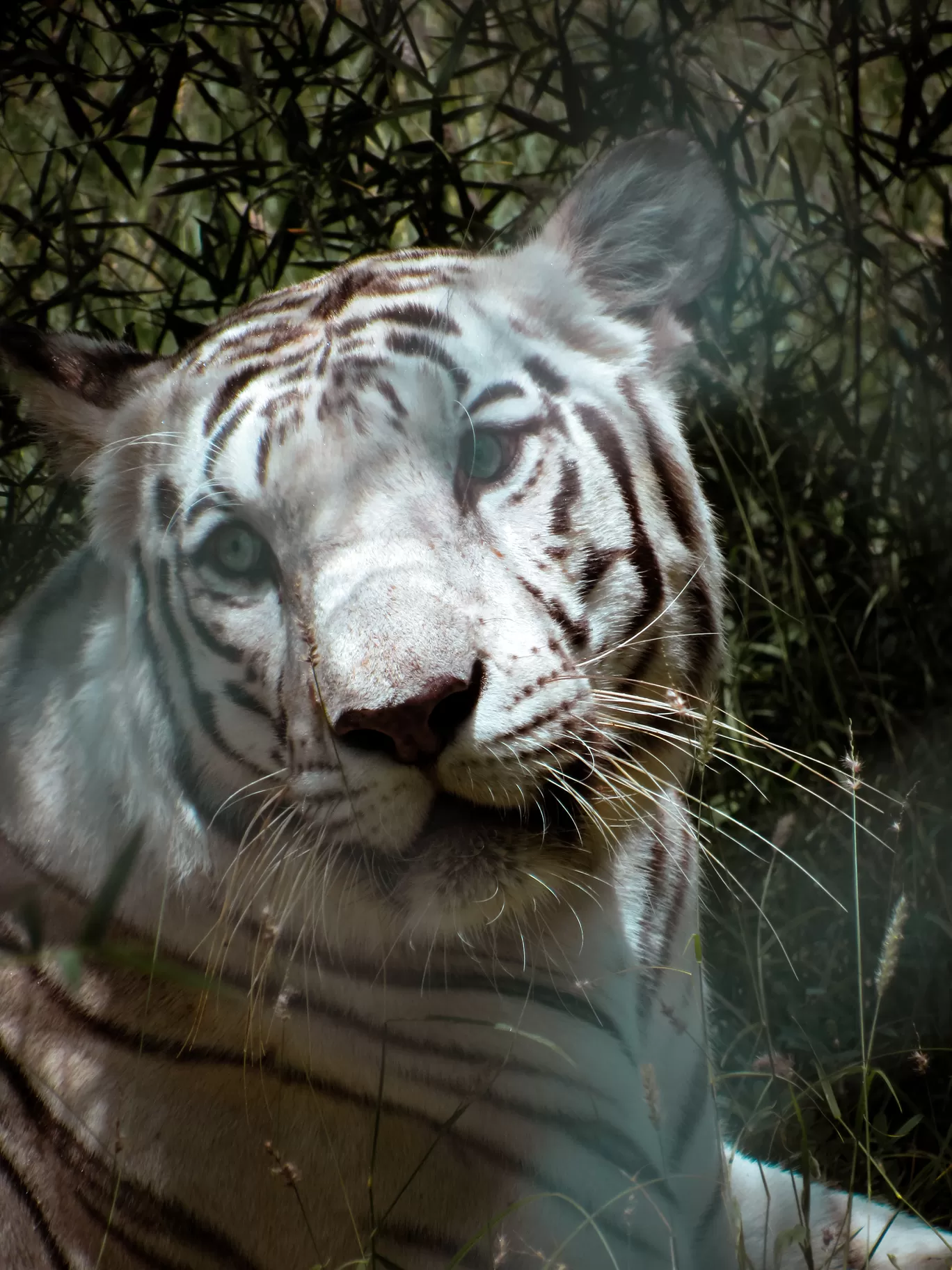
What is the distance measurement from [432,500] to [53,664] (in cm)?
50

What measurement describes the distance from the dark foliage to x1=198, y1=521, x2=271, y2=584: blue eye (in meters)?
1.02

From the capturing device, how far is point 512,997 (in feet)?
4.66

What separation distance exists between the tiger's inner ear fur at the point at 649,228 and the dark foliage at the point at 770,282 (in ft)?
1.73

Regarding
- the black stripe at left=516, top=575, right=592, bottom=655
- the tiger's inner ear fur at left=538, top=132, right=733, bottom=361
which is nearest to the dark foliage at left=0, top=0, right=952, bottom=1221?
the tiger's inner ear fur at left=538, top=132, right=733, bottom=361

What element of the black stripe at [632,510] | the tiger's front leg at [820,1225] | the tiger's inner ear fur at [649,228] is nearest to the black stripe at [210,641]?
the black stripe at [632,510]

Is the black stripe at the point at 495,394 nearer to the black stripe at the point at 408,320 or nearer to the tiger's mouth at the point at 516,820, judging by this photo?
the black stripe at the point at 408,320

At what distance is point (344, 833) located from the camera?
4.06 feet

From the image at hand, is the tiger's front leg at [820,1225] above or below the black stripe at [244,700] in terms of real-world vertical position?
below

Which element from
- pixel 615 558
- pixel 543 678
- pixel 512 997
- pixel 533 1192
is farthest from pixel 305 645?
pixel 533 1192

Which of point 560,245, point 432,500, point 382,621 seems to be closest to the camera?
point 382,621

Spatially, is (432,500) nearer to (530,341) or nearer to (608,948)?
(530,341)

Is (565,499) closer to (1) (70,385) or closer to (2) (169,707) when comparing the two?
(2) (169,707)

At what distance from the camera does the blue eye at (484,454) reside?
1.35 meters

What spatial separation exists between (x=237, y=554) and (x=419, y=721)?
1.12 ft
